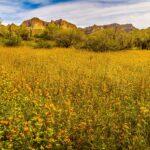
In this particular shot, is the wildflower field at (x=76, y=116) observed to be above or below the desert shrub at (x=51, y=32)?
below

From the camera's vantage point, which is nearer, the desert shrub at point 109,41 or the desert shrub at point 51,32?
the desert shrub at point 109,41

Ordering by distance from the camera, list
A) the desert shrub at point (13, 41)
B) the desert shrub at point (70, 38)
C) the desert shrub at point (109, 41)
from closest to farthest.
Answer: the desert shrub at point (109, 41)
the desert shrub at point (13, 41)
the desert shrub at point (70, 38)

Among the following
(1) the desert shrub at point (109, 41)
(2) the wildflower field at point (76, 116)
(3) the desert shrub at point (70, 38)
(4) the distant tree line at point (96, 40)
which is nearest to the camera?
(2) the wildflower field at point (76, 116)

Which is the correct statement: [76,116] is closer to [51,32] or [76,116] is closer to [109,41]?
[109,41]

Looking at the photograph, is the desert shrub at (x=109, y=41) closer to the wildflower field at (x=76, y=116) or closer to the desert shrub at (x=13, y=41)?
the desert shrub at (x=13, y=41)

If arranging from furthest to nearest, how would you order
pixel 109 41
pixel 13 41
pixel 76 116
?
1. pixel 13 41
2. pixel 109 41
3. pixel 76 116

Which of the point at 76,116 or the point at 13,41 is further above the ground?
the point at 13,41

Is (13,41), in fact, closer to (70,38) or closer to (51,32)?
(70,38)

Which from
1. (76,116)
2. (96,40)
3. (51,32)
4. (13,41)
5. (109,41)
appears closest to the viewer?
(76,116)

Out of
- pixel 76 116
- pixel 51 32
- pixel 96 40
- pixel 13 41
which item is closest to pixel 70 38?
pixel 96 40

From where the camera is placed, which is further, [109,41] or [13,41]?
[13,41]

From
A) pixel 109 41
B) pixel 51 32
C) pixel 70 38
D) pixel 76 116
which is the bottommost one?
pixel 76 116

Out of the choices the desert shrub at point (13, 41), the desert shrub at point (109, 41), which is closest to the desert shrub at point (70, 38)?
the desert shrub at point (109, 41)

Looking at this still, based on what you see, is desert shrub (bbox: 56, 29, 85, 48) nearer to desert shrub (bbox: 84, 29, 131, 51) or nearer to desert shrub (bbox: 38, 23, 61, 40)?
desert shrub (bbox: 84, 29, 131, 51)
